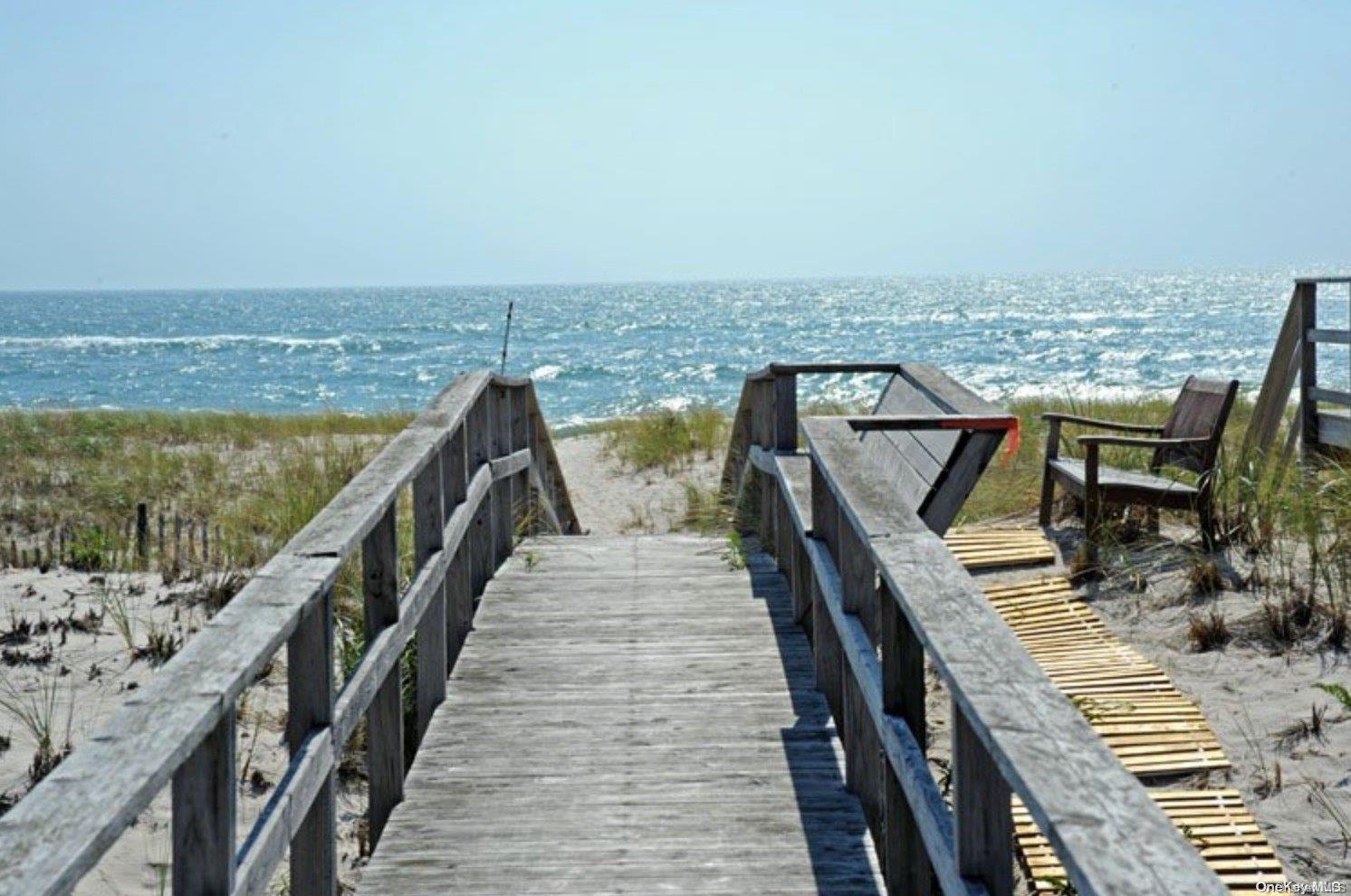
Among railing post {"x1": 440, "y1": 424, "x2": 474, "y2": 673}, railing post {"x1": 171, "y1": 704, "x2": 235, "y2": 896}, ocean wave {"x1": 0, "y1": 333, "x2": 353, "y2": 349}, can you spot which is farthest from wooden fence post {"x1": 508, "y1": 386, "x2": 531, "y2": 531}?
ocean wave {"x1": 0, "y1": 333, "x2": 353, "y2": 349}

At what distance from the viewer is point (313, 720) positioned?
329cm

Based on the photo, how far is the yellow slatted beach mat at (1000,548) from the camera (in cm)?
746

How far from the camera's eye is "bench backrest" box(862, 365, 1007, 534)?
5.05 metres

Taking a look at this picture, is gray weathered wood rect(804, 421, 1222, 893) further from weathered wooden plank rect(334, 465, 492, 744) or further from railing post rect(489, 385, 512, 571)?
railing post rect(489, 385, 512, 571)

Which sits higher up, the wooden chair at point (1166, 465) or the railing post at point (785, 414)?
the railing post at point (785, 414)

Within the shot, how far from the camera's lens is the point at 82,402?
3750cm

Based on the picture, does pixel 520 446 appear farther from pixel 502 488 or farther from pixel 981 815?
pixel 981 815

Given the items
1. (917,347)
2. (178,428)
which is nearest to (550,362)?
(917,347)

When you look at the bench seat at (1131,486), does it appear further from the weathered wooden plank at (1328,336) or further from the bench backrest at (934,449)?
the weathered wooden plank at (1328,336)

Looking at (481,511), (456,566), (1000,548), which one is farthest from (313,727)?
(1000,548)

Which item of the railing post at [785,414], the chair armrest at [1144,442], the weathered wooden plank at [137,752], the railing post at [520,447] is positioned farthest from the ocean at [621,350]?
the weathered wooden plank at [137,752]

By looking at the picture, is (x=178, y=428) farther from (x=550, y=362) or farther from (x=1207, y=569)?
(x=550, y=362)

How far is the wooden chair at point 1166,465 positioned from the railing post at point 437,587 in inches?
144

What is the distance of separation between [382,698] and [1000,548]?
14.0ft
